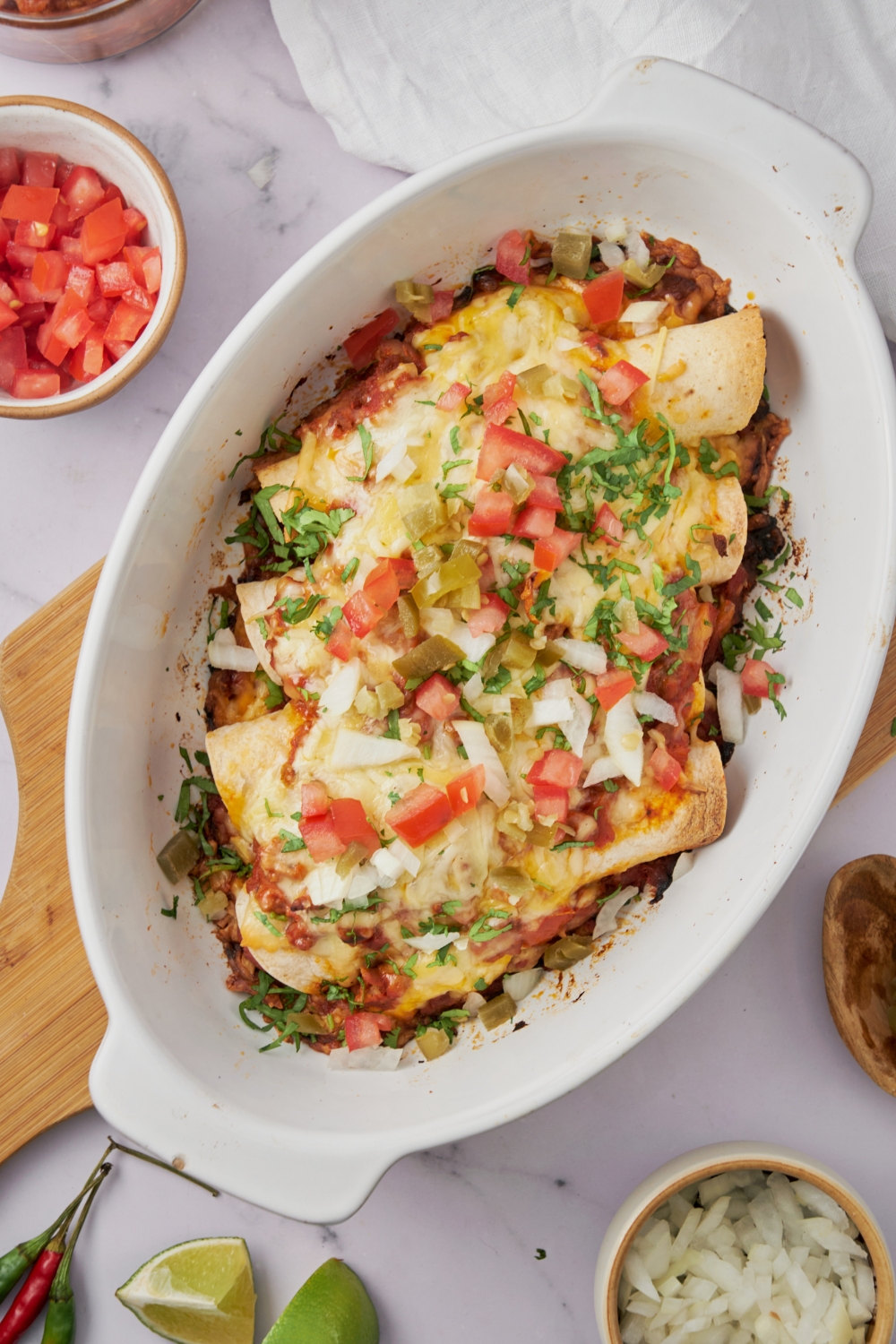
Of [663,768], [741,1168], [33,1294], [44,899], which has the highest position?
[44,899]

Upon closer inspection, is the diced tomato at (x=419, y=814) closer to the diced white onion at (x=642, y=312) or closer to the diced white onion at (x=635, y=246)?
the diced white onion at (x=642, y=312)

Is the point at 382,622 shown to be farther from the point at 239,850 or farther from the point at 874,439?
the point at 874,439

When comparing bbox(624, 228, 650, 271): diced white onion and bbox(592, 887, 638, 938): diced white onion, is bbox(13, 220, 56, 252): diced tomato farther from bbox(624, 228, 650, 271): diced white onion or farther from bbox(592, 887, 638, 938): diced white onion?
bbox(592, 887, 638, 938): diced white onion

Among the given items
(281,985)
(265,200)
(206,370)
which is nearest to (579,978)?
(281,985)

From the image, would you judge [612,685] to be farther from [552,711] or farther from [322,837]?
[322,837]

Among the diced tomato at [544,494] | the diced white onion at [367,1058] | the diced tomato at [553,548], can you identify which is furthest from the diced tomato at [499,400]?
the diced white onion at [367,1058]

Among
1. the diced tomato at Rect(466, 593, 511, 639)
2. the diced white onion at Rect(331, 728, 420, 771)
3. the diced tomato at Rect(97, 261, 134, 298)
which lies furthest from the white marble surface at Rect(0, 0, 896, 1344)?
the diced tomato at Rect(466, 593, 511, 639)

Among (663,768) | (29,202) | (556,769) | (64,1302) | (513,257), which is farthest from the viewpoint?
(64,1302)

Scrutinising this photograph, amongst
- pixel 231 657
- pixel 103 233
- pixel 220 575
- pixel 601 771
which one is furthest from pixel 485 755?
pixel 103 233
